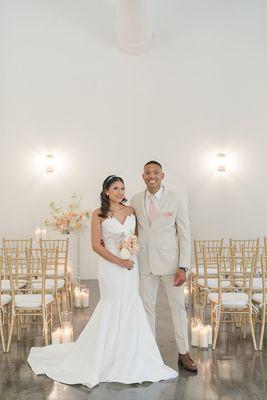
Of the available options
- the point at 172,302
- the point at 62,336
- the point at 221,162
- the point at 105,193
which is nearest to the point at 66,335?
the point at 62,336

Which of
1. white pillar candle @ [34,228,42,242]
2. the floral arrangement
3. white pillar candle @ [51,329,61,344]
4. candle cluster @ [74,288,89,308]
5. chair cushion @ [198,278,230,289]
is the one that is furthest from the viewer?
white pillar candle @ [34,228,42,242]

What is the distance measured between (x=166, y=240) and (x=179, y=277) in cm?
34

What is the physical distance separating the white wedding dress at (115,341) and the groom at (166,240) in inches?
5.5

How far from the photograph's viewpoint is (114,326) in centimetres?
414

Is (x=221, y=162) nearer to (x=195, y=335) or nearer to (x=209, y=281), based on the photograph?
(x=209, y=281)

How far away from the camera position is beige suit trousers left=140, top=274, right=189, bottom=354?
4195 millimetres

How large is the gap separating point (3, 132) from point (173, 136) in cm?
329

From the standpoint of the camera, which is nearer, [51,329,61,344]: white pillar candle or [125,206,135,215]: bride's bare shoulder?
[125,206,135,215]: bride's bare shoulder

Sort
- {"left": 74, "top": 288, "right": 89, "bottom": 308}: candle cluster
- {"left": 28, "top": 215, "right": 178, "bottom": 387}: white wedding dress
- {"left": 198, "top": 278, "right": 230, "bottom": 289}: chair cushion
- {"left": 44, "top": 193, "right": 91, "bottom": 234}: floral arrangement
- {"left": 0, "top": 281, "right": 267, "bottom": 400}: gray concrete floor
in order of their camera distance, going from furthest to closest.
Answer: {"left": 44, "top": 193, "right": 91, "bottom": 234}: floral arrangement, {"left": 74, "top": 288, "right": 89, "bottom": 308}: candle cluster, {"left": 198, "top": 278, "right": 230, "bottom": 289}: chair cushion, {"left": 28, "top": 215, "right": 178, "bottom": 387}: white wedding dress, {"left": 0, "top": 281, "right": 267, "bottom": 400}: gray concrete floor

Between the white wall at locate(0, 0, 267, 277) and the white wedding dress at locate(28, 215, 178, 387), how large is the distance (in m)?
5.07

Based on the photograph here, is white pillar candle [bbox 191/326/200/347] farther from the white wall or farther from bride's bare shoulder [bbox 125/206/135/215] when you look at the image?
the white wall

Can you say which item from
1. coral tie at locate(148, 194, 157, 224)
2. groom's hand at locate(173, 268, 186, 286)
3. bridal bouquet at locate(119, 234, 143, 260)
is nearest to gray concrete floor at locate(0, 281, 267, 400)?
groom's hand at locate(173, 268, 186, 286)

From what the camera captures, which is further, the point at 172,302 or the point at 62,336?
the point at 62,336

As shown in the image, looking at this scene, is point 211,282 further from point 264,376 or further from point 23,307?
point 23,307
